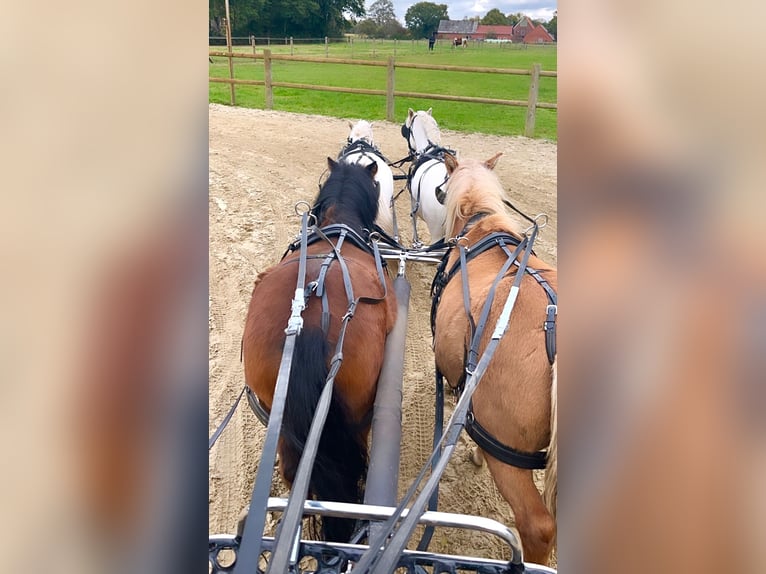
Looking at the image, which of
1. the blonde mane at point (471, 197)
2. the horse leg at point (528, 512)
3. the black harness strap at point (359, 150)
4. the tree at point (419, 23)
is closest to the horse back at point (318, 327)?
the horse leg at point (528, 512)

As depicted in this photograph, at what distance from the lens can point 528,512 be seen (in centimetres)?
155

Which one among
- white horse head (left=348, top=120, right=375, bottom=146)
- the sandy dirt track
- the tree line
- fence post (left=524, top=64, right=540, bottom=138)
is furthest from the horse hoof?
the tree line

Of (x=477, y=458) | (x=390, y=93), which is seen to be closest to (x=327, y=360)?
(x=477, y=458)

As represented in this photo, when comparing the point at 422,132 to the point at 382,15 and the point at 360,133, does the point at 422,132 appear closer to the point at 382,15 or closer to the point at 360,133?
the point at 360,133

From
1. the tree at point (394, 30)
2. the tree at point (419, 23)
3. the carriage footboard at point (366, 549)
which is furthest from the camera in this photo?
the tree at point (394, 30)

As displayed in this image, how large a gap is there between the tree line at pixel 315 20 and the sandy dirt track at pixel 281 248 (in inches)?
71.0

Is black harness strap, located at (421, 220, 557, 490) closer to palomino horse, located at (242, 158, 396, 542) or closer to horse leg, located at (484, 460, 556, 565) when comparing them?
horse leg, located at (484, 460, 556, 565)

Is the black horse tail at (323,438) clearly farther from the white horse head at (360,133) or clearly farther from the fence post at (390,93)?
the fence post at (390,93)

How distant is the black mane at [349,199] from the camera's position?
260 centimetres
